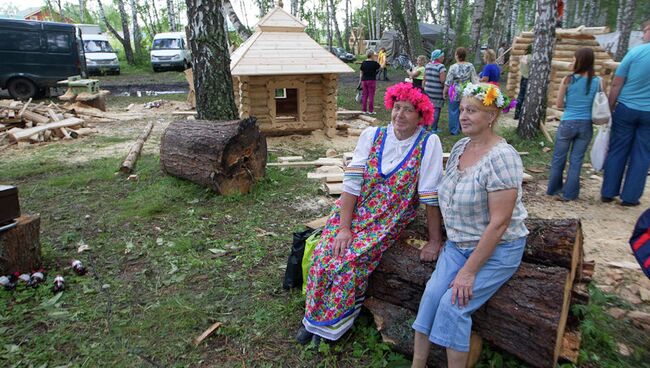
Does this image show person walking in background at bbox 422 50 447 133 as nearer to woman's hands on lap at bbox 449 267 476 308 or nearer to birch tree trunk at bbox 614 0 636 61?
woman's hands on lap at bbox 449 267 476 308

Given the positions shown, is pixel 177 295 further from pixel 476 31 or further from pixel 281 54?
pixel 476 31

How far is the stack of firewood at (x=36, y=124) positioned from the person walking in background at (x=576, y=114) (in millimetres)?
9949

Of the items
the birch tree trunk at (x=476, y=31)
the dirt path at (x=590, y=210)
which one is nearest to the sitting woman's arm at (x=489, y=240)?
the dirt path at (x=590, y=210)

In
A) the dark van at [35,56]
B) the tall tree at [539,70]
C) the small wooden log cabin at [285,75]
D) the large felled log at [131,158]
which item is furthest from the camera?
the dark van at [35,56]

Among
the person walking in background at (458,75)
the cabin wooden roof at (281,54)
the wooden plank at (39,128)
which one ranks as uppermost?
the cabin wooden roof at (281,54)

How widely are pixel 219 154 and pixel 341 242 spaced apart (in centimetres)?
319

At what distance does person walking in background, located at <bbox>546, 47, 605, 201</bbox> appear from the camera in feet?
17.5

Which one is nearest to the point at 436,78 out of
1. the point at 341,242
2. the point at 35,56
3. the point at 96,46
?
the point at 341,242

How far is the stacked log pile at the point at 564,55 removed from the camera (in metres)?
12.6

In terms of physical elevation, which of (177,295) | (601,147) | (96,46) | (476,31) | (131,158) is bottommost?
(177,295)

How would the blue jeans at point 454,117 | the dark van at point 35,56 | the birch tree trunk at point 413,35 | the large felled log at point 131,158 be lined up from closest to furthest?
the large felled log at point 131,158, the blue jeans at point 454,117, the dark van at point 35,56, the birch tree trunk at point 413,35

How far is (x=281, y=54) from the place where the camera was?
9.07m

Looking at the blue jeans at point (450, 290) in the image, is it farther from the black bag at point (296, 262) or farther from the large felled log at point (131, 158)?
the large felled log at point (131, 158)

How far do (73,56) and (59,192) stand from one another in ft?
37.6
